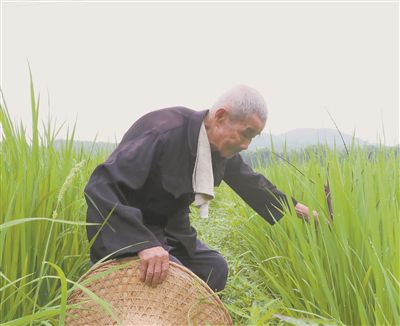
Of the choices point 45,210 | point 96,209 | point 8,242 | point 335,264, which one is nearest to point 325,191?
point 335,264

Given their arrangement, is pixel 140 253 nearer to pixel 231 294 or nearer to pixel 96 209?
pixel 96 209

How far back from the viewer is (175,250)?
2.53m

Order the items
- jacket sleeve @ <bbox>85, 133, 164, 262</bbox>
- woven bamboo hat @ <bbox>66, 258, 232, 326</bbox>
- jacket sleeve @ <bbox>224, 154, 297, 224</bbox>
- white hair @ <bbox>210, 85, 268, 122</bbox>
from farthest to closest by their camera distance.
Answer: jacket sleeve @ <bbox>224, 154, 297, 224</bbox>, white hair @ <bbox>210, 85, 268, 122</bbox>, jacket sleeve @ <bbox>85, 133, 164, 262</bbox>, woven bamboo hat @ <bbox>66, 258, 232, 326</bbox>

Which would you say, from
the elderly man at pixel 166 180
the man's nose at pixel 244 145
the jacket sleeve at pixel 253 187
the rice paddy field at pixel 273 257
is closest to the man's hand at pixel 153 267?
the elderly man at pixel 166 180

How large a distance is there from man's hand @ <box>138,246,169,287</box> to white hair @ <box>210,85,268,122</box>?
71 cm

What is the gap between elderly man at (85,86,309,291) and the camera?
70.5 inches

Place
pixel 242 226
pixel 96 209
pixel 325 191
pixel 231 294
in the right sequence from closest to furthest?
1. pixel 96 209
2. pixel 325 191
3. pixel 231 294
4. pixel 242 226

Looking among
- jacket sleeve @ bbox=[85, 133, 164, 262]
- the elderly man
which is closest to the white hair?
the elderly man

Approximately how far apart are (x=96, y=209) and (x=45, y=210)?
20 cm

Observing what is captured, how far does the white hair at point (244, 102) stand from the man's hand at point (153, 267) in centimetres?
71

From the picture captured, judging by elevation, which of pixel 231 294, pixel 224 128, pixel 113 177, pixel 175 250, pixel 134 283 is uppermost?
pixel 224 128

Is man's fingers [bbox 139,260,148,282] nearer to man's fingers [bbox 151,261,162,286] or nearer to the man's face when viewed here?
man's fingers [bbox 151,261,162,286]

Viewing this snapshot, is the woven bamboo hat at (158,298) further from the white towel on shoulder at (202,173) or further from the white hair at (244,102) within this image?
the white hair at (244,102)

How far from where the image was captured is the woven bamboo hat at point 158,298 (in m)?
1.68
